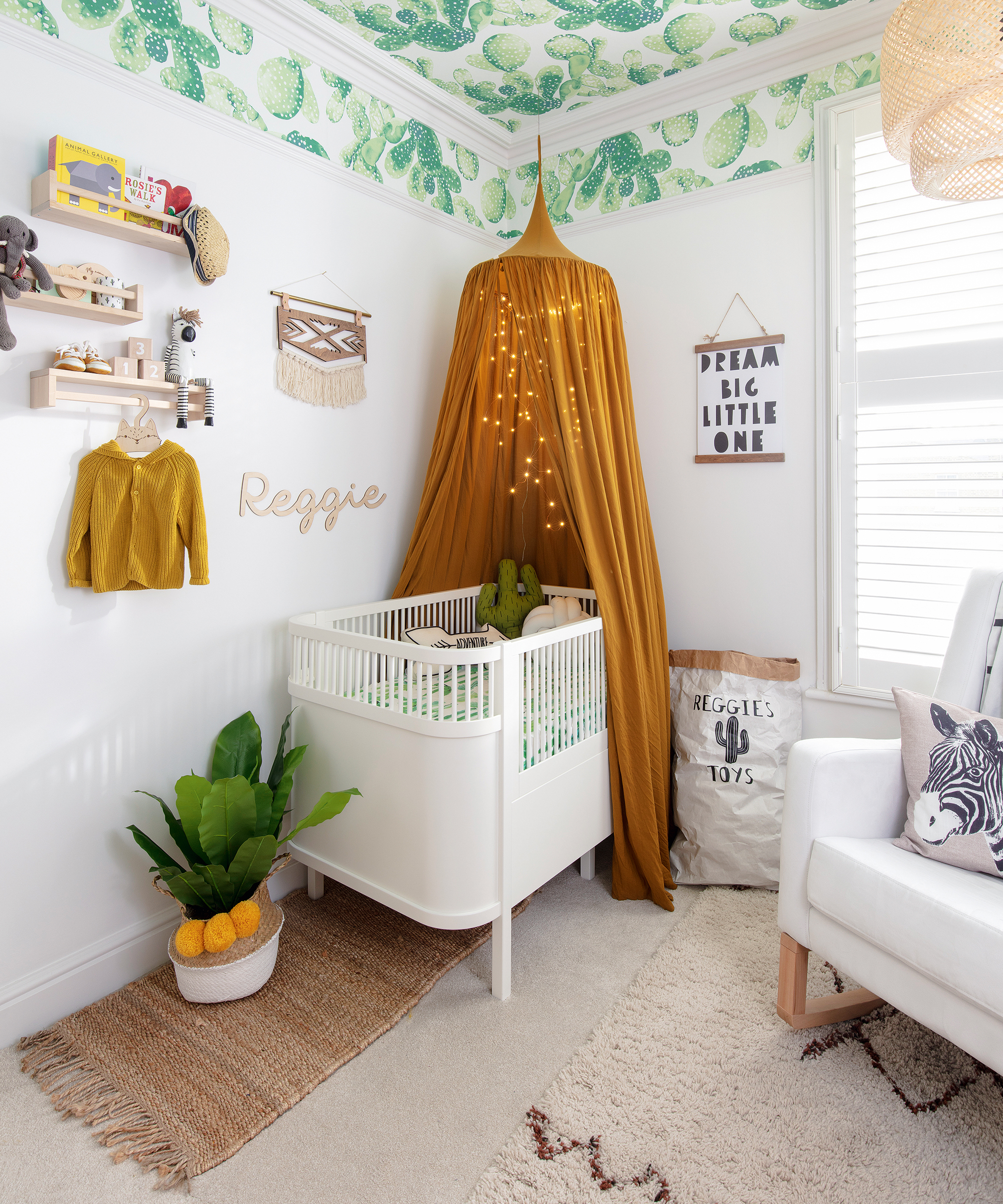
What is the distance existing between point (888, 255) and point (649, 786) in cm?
181

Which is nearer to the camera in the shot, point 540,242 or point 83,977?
point 83,977

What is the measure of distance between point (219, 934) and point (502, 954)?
0.71m

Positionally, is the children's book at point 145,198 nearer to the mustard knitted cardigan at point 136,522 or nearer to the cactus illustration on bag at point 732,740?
the mustard knitted cardigan at point 136,522

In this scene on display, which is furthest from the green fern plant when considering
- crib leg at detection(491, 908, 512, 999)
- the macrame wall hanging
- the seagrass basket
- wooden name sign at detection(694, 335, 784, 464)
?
wooden name sign at detection(694, 335, 784, 464)

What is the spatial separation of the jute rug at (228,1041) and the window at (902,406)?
1587 millimetres

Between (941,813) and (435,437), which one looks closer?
(941,813)

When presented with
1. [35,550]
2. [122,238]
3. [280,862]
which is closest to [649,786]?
[280,862]

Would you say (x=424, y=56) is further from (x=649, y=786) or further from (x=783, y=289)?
(x=649, y=786)

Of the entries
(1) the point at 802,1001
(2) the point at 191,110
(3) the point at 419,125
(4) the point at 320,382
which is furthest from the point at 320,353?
(1) the point at 802,1001

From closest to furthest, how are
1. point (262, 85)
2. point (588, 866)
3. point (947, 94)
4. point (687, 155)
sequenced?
point (947, 94), point (262, 85), point (588, 866), point (687, 155)

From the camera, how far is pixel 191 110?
1949 mm

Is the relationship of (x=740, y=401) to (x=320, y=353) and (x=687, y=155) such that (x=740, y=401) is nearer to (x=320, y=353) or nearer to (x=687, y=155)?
(x=687, y=155)

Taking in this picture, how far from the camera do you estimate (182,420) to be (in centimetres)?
196

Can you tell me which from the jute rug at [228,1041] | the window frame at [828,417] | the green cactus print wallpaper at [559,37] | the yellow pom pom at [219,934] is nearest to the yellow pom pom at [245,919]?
the yellow pom pom at [219,934]
